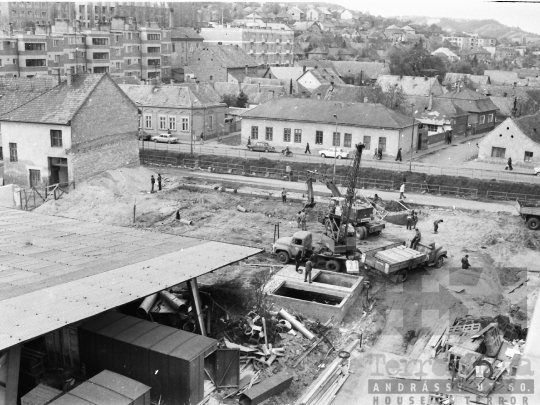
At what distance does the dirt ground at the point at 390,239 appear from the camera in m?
22.0

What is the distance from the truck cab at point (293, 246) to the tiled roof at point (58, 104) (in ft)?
58.0

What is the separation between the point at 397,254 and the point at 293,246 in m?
4.46

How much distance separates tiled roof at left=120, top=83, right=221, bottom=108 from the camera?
53.3 metres

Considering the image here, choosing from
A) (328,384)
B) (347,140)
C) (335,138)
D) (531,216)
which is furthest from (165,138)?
(328,384)

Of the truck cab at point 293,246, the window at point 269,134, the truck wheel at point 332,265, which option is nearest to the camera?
the truck wheel at point 332,265

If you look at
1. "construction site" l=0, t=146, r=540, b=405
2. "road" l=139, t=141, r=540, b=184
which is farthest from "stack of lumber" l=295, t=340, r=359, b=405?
"road" l=139, t=141, r=540, b=184

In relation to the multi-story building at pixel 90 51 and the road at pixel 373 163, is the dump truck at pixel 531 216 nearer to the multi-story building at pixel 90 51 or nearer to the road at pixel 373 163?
the road at pixel 373 163

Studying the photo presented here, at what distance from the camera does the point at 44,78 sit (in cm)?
4322

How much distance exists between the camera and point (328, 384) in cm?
1680

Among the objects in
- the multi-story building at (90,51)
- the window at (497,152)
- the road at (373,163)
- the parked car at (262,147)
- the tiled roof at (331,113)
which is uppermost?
the multi-story building at (90,51)

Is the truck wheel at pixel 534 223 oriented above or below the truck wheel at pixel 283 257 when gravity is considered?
above

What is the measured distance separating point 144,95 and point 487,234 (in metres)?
35.3

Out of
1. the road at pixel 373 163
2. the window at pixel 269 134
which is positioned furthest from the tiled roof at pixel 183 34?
the window at pixel 269 134

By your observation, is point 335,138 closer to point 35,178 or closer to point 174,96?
point 174,96
